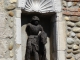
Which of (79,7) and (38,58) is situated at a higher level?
(79,7)

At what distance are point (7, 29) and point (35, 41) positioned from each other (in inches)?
15.8

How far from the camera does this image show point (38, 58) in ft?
12.2

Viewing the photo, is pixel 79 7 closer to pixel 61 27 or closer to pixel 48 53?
pixel 61 27

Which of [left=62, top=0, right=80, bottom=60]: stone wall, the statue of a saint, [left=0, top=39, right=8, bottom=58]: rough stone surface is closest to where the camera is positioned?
[left=0, top=39, right=8, bottom=58]: rough stone surface

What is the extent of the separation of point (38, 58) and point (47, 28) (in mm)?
500

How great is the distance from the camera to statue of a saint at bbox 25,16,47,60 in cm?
370

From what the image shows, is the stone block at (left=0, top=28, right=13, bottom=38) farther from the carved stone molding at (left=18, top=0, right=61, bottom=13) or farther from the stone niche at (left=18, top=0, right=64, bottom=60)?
the carved stone molding at (left=18, top=0, right=61, bottom=13)

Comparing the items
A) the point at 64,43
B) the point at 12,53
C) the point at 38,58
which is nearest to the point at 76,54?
the point at 64,43

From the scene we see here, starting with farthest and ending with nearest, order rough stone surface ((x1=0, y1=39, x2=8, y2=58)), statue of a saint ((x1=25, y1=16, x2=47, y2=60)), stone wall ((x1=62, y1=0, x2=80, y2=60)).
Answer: stone wall ((x1=62, y1=0, x2=80, y2=60)) → statue of a saint ((x1=25, y1=16, x2=47, y2=60)) → rough stone surface ((x1=0, y1=39, x2=8, y2=58))

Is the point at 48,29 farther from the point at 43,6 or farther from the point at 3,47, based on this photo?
the point at 3,47

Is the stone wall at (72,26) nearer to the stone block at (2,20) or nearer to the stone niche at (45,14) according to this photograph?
the stone niche at (45,14)

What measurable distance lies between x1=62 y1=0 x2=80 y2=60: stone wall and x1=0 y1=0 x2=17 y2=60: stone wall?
0.70m

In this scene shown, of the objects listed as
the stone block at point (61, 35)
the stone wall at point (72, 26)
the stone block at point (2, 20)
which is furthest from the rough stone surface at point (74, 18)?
the stone block at point (2, 20)

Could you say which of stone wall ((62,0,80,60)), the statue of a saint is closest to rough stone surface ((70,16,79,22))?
stone wall ((62,0,80,60))
